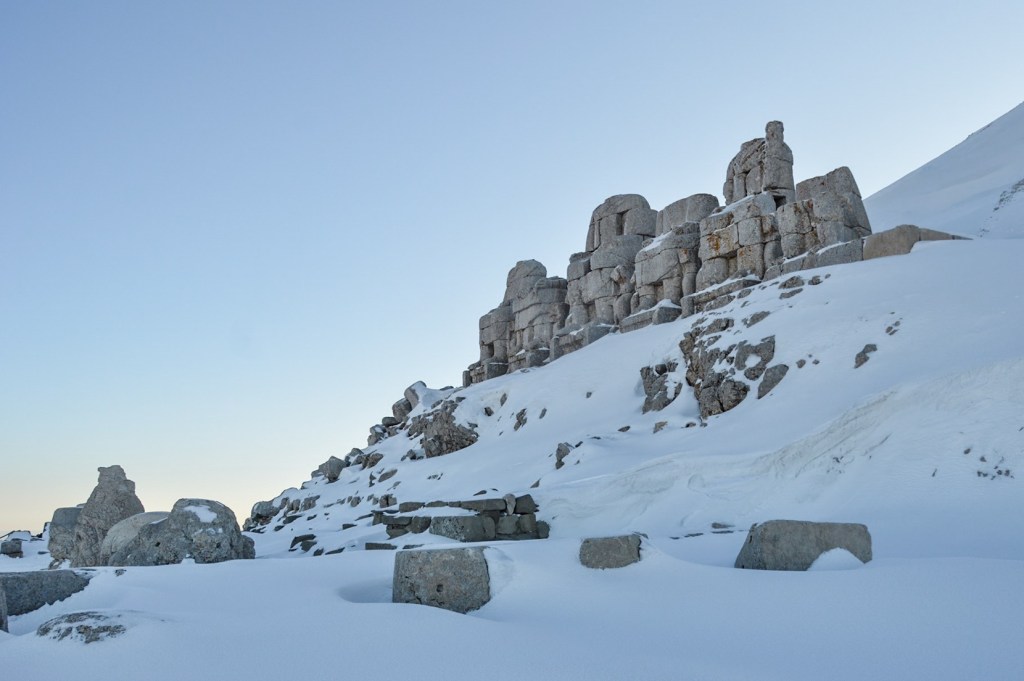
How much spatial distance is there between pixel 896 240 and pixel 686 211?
10.7m

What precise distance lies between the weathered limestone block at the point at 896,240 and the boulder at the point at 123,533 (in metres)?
18.9

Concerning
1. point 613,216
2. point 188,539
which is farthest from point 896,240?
point 188,539

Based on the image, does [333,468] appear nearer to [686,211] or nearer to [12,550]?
[12,550]

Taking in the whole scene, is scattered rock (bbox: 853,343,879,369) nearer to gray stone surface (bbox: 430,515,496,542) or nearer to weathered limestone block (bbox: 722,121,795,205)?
gray stone surface (bbox: 430,515,496,542)

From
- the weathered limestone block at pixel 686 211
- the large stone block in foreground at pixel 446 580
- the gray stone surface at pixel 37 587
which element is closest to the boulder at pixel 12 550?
the gray stone surface at pixel 37 587

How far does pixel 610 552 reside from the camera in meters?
6.00

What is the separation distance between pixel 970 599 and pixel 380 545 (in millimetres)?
9231

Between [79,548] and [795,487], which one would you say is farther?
[79,548]

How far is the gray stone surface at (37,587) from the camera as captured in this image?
654cm

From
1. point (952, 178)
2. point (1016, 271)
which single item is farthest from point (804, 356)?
point (952, 178)

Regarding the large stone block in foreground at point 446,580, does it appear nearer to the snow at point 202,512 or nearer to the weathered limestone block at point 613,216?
the snow at point 202,512

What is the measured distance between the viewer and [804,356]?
55.3 ft

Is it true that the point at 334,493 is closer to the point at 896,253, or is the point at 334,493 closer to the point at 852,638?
the point at 896,253

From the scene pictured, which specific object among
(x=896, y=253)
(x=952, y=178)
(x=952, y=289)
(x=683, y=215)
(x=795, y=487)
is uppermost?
(x=952, y=178)
